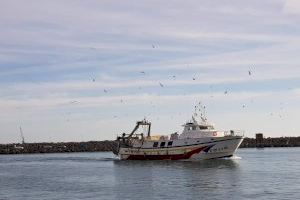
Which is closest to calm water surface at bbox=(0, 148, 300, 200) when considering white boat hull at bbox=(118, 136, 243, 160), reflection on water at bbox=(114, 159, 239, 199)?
reflection on water at bbox=(114, 159, 239, 199)

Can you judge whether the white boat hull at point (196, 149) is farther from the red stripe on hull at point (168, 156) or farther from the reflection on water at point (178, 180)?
the reflection on water at point (178, 180)

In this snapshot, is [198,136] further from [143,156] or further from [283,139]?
[283,139]

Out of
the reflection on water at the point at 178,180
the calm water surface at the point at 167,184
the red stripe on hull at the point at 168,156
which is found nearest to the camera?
the calm water surface at the point at 167,184

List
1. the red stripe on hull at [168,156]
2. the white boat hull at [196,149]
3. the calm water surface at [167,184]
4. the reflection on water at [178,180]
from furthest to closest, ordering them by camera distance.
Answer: the red stripe on hull at [168,156] < the white boat hull at [196,149] < the reflection on water at [178,180] < the calm water surface at [167,184]

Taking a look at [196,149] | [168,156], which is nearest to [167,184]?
[196,149]

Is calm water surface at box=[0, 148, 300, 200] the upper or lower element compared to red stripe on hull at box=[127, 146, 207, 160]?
lower

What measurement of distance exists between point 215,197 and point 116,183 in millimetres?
16249

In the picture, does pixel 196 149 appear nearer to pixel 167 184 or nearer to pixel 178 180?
pixel 178 180

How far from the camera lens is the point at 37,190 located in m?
55.2

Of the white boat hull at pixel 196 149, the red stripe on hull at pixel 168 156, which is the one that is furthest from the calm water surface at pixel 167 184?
the red stripe on hull at pixel 168 156

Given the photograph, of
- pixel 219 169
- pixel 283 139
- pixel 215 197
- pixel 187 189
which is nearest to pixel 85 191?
pixel 187 189

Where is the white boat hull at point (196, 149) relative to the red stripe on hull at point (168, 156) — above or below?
above

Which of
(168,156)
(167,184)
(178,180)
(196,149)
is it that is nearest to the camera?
(167,184)

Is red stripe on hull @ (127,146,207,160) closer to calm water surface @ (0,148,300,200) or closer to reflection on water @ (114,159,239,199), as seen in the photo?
reflection on water @ (114,159,239,199)
